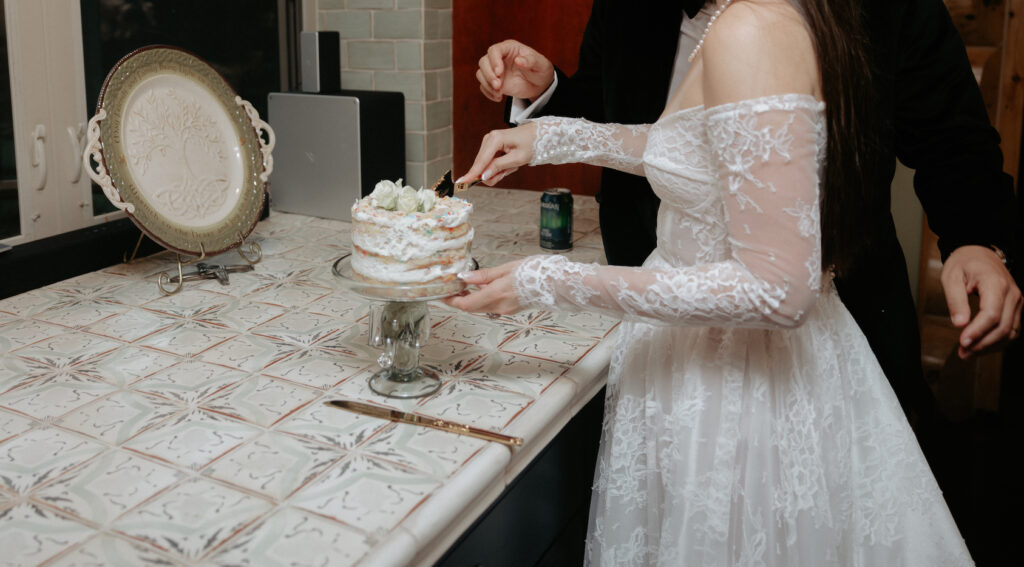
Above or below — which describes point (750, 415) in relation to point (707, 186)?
below

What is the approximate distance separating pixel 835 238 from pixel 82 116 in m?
1.47

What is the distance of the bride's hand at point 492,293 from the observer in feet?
A: 3.57

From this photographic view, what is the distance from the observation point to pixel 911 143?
1405mm

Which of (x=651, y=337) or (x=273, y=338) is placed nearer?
(x=651, y=337)

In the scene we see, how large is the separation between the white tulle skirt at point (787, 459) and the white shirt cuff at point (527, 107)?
656 mm

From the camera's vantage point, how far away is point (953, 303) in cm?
119

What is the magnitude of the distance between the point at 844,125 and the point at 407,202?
1.74 feet

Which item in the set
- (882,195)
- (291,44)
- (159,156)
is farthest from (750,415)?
(291,44)

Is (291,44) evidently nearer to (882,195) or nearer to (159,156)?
(159,156)

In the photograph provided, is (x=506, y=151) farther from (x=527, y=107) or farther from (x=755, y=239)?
(x=755, y=239)

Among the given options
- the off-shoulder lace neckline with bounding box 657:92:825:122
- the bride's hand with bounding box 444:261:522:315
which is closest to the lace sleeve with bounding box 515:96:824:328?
the off-shoulder lace neckline with bounding box 657:92:825:122

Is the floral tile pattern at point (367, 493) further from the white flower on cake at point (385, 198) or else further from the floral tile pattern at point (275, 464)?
the white flower on cake at point (385, 198)

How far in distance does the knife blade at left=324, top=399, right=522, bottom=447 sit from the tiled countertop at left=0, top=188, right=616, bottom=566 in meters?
A: 0.01

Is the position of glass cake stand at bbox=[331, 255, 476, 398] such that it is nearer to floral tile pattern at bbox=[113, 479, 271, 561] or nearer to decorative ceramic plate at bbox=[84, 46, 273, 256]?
floral tile pattern at bbox=[113, 479, 271, 561]
